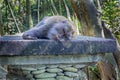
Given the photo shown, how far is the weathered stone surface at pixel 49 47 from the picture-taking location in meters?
2.98

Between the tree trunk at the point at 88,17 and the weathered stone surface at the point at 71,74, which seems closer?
the weathered stone surface at the point at 71,74

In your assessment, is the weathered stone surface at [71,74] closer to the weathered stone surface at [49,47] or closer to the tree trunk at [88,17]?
the weathered stone surface at [49,47]

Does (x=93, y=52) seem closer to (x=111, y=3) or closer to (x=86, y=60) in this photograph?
(x=86, y=60)

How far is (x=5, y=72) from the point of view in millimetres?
2932

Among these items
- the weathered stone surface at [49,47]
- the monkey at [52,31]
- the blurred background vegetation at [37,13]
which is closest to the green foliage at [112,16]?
the blurred background vegetation at [37,13]

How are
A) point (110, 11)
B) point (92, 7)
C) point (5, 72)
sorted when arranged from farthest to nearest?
point (110, 11), point (92, 7), point (5, 72)

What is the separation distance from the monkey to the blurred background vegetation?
200 inches

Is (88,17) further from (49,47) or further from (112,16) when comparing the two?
(112,16)

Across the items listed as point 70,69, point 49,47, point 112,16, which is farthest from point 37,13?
point 49,47

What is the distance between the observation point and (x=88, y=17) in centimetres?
528

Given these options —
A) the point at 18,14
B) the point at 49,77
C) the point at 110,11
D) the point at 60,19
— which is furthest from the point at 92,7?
the point at 18,14

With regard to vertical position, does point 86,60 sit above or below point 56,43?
below

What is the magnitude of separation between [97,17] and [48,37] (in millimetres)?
2214

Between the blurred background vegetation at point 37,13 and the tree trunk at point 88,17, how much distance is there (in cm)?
284
